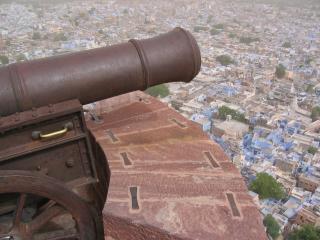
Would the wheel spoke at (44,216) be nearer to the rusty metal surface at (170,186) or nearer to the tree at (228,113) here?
the rusty metal surface at (170,186)

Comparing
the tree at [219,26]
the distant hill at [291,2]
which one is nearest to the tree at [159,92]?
the tree at [219,26]

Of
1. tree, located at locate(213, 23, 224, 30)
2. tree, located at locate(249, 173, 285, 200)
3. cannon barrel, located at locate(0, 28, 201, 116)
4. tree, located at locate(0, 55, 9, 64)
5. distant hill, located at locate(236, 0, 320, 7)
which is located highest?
cannon barrel, located at locate(0, 28, 201, 116)

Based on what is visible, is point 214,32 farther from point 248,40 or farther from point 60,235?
point 60,235

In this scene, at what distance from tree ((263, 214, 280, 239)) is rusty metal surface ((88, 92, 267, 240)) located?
997cm

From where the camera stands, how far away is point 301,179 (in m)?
15.5

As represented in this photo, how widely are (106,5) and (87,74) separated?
2132 inches

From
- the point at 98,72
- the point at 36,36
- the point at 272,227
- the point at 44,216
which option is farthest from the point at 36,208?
the point at 36,36

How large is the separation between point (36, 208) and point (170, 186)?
0.77 meters

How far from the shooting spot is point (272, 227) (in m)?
12.3

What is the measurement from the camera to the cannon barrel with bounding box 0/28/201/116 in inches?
91.7

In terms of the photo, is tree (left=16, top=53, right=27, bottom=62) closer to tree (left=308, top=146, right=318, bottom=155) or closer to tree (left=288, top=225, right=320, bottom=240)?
tree (left=308, top=146, right=318, bottom=155)

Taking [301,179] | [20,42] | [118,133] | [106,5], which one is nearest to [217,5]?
[106,5]

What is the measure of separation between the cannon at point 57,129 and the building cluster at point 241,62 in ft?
37.3

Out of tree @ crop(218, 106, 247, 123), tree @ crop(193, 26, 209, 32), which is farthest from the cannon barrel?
tree @ crop(193, 26, 209, 32)
